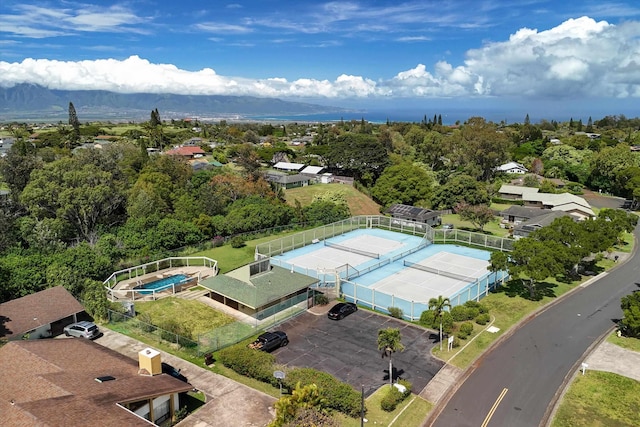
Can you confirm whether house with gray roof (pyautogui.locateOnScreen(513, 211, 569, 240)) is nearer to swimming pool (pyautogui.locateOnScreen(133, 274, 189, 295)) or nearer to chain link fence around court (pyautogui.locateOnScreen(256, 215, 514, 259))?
chain link fence around court (pyautogui.locateOnScreen(256, 215, 514, 259))

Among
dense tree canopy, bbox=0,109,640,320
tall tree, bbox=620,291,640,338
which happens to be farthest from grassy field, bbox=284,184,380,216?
tall tree, bbox=620,291,640,338

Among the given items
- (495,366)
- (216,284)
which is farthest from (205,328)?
(495,366)

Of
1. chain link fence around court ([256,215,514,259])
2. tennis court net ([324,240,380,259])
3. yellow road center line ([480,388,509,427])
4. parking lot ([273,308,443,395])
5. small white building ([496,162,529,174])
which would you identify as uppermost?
small white building ([496,162,529,174])

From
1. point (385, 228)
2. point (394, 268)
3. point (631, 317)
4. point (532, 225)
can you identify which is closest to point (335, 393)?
point (631, 317)

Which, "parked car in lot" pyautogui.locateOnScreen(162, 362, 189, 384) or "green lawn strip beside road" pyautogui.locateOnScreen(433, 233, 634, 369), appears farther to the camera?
"green lawn strip beside road" pyautogui.locateOnScreen(433, 233, 634, 369)

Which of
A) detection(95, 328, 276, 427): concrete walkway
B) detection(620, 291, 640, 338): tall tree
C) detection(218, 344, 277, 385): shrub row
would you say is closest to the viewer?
detection(95, 328, 276, 427): concrete walkway

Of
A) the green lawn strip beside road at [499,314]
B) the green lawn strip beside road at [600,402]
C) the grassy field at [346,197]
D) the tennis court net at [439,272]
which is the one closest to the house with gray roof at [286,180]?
the grassy field at [346,197]

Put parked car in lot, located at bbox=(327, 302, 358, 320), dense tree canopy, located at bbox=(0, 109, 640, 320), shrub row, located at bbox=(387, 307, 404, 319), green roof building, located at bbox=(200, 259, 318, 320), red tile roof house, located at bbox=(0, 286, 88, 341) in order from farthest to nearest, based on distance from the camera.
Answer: dense tree canopy, located at bbox=(0, 109, 640, 320), green roof building, located at bbox=(200, 259, 318, 320), shrub row, located at bbox=(387, 307, 404, 319), parked car in lot, located at bbox=(327, 302, 358, 320), red tile roof house, located at bbox=(0, 286, 88, 341)

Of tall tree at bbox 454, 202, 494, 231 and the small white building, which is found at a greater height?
the small white building
